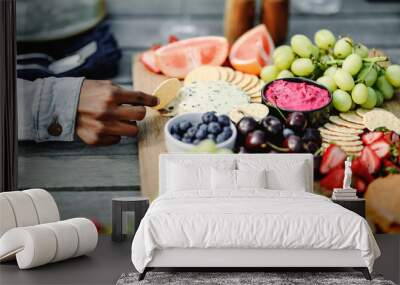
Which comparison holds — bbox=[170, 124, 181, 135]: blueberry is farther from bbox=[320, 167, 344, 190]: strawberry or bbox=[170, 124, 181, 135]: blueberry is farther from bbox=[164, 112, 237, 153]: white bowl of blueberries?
bbox=[320, 167, 344, 190]: strawberry

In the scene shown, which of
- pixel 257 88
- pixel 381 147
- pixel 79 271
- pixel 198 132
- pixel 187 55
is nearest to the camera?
pixel 79 271

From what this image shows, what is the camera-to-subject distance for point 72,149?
5.73m

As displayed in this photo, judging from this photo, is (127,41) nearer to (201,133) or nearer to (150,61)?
(150,61)

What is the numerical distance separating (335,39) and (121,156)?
5.80ft

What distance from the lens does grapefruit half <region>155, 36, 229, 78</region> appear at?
18.9 ft

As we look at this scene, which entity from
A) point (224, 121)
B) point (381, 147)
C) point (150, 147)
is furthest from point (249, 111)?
point (381, 147)

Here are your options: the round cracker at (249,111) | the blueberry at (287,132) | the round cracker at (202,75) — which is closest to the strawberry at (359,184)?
the blueberry at (287,132)

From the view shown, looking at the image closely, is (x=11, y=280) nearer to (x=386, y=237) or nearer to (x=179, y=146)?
(x=179, y=146)

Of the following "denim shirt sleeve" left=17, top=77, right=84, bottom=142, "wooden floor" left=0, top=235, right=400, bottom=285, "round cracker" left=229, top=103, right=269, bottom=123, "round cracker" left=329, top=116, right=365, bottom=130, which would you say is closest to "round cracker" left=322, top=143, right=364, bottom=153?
"round cracker" left=329, top=116, right=365, bottom=130

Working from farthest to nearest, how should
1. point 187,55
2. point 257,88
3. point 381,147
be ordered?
1. point 187,55
2. point 257,88
3. point 381,147

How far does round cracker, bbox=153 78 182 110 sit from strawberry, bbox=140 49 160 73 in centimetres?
22

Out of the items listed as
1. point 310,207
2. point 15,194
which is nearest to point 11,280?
point 15,194

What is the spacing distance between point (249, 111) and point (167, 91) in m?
0.59

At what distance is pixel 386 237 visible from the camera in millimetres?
5559
